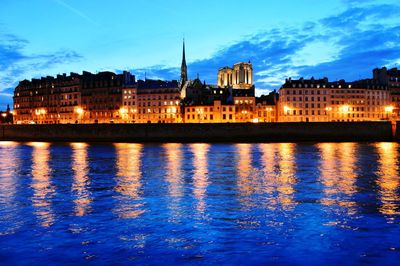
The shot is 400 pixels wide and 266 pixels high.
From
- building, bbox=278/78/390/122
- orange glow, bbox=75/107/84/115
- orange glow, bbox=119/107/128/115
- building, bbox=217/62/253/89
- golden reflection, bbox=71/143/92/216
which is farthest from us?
building, bbox=217/62/253/89

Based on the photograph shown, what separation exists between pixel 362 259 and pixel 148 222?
5365mm

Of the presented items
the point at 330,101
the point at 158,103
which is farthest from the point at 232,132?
the point at 330,101

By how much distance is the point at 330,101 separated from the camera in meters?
90.0

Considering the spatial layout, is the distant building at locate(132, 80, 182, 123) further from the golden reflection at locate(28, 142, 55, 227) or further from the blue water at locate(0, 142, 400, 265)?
the blue water at locate(0, 142, 400, 265)

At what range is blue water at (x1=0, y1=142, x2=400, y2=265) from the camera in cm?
962

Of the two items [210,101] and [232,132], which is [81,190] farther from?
[210,101]

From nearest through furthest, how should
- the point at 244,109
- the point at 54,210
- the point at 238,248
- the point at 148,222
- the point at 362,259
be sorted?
the point at 362,259 < the point at 238,248 < the point at 148,222 < the point at 54,210 < the point at 244,109

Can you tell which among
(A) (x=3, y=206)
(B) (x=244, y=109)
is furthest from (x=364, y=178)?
(B) (x=244, y=109)

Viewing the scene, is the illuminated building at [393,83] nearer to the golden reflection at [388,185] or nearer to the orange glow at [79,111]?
the orange glow at [79,111]

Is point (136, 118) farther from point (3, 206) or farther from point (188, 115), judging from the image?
point (3, 206)

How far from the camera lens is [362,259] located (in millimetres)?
9312

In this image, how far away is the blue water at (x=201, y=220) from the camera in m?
9.62

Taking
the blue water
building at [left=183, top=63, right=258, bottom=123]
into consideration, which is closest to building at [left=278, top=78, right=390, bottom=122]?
building at [left=183, top=63, right=258, bottom=123]

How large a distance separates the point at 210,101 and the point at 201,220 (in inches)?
3257
